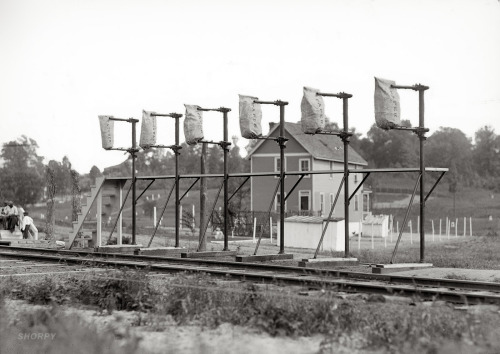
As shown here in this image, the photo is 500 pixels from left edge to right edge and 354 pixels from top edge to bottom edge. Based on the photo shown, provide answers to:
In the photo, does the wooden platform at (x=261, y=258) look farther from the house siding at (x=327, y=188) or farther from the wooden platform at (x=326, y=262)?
the house siding at (x=327, y=188)

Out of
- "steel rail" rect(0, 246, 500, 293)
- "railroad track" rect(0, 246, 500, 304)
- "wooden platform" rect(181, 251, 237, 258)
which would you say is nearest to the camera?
"railroad track" rect(0, 246, 500, 304)

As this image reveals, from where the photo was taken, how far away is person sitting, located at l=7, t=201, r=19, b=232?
25391mm

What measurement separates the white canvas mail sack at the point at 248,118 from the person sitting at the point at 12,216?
12.1 meters

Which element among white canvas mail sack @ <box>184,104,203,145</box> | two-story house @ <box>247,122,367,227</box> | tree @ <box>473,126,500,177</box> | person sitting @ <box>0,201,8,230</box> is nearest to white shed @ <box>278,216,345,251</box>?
person sitting @ <box>0,201,8,230</box>

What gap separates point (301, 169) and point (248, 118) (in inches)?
1716

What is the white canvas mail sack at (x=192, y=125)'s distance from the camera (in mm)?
18078

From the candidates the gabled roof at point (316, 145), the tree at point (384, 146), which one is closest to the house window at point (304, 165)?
the gabled roof at point (316, 145)

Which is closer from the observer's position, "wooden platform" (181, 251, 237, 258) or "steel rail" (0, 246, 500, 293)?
"steel rail" (0, 246, 500, 293)

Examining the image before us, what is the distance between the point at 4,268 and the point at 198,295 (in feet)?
23.3

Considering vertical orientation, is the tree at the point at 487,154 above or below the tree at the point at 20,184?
above

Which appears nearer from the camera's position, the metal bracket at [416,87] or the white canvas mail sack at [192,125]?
the metal bracket at [416,87]

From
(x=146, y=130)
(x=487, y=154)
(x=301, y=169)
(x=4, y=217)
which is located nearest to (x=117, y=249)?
(x=146, y=130)

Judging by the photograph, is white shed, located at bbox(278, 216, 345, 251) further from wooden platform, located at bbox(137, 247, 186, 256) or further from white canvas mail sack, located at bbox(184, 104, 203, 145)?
white canvas mail sack, located at bbox(184, 104, 203, 145)

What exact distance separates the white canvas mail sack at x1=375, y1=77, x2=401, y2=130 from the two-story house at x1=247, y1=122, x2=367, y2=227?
138 feet
